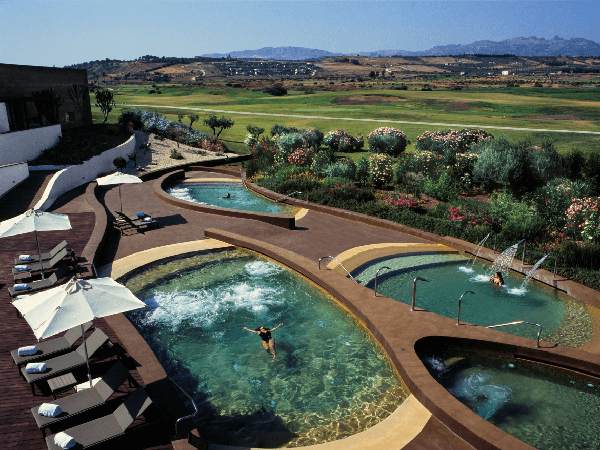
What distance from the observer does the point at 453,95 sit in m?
93.3

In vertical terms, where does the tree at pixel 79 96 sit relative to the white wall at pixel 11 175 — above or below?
above

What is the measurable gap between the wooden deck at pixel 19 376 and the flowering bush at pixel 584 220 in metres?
14.7

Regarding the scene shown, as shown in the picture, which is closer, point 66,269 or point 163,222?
point 66,269

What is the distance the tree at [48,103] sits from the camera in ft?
118

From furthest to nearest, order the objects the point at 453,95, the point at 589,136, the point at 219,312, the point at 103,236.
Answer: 1. the point at 453,95
2. the point at 589,136
3. the point at 103,236
4. the point at 219,312

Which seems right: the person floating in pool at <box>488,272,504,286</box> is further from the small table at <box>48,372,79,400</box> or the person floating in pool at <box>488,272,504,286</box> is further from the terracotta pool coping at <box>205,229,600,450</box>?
the small table at <box>48,372,79,400</box>

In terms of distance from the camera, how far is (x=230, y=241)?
17.8 metres

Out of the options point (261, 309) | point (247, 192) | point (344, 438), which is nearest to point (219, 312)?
point (261, 309)

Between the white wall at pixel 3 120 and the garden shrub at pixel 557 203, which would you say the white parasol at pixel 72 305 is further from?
the white wall at pixel 3 120

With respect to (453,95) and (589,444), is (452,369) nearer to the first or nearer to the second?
(589,444)

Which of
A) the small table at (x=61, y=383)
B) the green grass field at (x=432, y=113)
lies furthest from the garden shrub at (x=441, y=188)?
the small table at (x=61, y=383)

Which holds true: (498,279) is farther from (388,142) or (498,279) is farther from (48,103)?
(48,103)

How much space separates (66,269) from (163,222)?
22.3ft

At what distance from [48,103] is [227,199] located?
2016 centimetres
